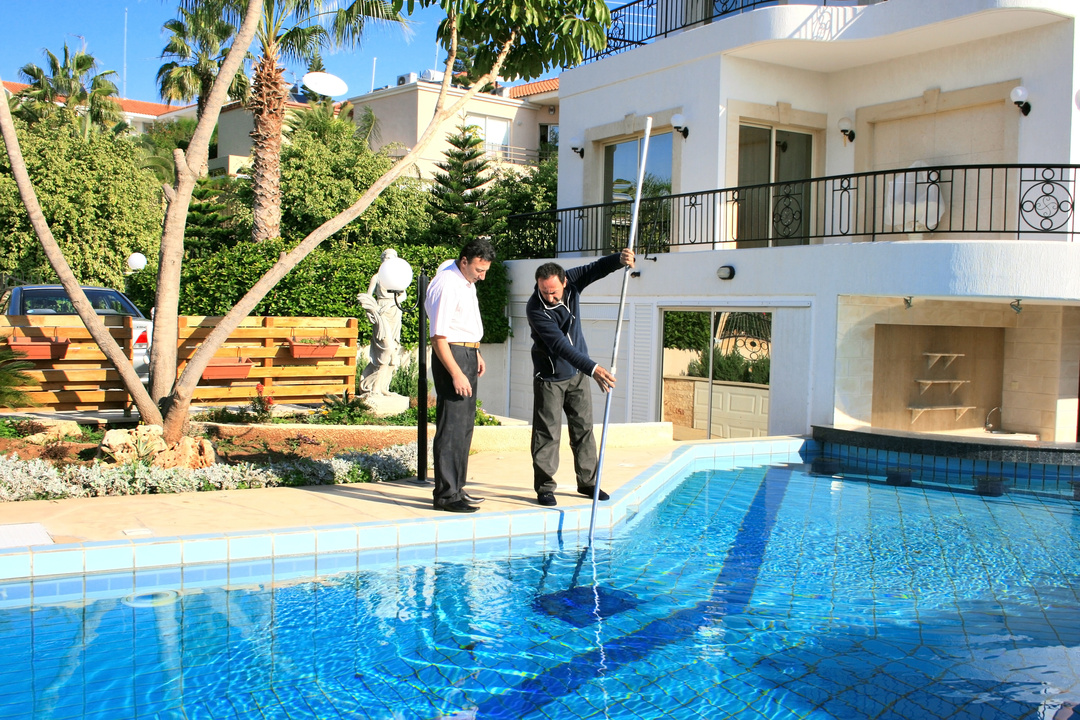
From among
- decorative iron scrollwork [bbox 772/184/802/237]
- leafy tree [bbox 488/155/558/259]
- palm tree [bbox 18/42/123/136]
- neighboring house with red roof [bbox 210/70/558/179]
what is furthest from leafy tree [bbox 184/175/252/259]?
decorative iron scrollwork [bbox 772/184/802/237]

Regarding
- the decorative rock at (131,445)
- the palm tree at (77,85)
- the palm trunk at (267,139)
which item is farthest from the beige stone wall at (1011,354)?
the palm tree at (77,85)

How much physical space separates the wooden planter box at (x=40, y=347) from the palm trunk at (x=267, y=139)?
8.69 m

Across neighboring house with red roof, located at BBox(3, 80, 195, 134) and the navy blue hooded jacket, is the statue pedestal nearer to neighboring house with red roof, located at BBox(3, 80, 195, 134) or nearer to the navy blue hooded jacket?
the navy blue hooded jacket

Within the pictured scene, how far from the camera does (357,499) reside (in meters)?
6.62

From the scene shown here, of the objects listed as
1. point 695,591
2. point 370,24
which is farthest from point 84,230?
point 695,591

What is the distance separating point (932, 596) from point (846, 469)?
504cm

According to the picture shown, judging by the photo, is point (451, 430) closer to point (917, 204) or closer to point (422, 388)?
point (422, 388)

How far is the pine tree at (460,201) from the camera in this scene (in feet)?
78.5

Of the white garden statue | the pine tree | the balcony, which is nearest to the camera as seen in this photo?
the white garden statue

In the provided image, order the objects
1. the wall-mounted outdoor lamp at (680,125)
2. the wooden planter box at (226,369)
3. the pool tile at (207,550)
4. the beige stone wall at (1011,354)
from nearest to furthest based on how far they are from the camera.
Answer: the pool tile at (207,550) < the wooden planter box at (226,369) < the beige stone wall at (1011,354) < the wall-mounted outdoor lamp at (680,125)

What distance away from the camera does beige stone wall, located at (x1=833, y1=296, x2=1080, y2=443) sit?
11523 millimetres

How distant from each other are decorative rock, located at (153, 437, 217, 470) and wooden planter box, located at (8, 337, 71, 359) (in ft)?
11.1

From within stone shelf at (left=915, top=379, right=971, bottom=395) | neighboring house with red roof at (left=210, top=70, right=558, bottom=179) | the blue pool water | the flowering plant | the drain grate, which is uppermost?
neighboring house with red roof at (left=210, top=70, right=558, bottom=179)

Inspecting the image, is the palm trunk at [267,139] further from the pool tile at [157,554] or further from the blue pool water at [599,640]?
the blue pool water at [599,640]
